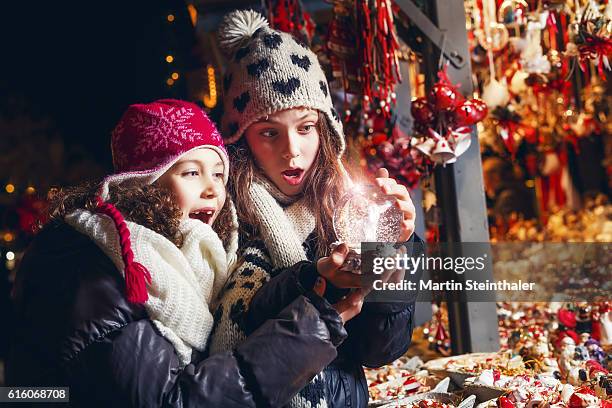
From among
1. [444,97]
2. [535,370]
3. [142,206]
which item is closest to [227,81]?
[142,206]

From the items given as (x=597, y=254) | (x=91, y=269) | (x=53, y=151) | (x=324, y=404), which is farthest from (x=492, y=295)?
(x=53, y=151)

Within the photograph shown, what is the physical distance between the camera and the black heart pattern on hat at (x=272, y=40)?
1552mm

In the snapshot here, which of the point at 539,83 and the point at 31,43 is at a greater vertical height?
the point at 31,43

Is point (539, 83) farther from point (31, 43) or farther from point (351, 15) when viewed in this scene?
point (31, 43)

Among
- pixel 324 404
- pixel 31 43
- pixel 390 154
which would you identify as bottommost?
pixel 324 404

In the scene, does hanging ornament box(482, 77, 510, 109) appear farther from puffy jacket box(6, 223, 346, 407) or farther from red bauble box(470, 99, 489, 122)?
puffy jacket box(6, 223, 346, 407)

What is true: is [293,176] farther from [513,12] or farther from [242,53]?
[513,12]

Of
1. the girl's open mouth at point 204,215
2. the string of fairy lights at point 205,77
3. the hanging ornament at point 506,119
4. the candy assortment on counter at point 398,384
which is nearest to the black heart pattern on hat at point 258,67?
the girl's open mouth at point 204,215

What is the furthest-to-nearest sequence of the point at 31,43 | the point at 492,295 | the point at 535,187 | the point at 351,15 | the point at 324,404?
the point at 535,187 → the point at 31,43 → the point at 351,15 → the point at 492,295 → the point at 324,404

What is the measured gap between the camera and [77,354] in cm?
117

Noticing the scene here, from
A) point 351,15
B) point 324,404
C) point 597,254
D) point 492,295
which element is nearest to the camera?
point 324,404

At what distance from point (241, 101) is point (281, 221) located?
302 mm

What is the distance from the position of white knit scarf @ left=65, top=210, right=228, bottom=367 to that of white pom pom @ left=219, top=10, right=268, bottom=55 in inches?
20.7

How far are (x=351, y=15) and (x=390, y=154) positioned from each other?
2.02ft
